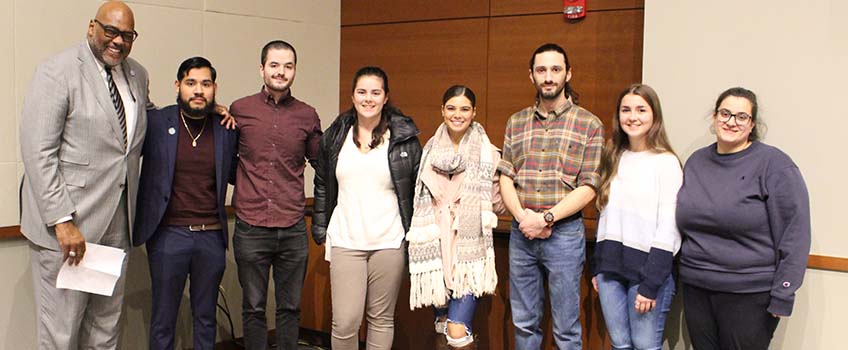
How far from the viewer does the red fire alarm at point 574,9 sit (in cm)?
415

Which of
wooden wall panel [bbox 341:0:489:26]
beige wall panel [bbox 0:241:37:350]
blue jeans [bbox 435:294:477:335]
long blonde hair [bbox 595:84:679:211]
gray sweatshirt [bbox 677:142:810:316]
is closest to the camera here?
gray sweatshirt [bbox 677:142:810:316]

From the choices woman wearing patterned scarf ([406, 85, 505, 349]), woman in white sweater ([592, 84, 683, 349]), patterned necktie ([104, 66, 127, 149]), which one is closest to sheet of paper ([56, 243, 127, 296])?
patterned necktie ([104, 66, 127, 149])

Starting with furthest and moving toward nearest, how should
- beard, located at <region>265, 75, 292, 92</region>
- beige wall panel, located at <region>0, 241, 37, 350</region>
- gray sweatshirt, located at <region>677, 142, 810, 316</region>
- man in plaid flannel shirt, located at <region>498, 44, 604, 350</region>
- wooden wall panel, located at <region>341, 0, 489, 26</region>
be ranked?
wooden wall panel, located at <region>341, 0, 489, 26</region>, beige wall panel, located at <region>0, 241, 37, 350</region>, beard, located at <region>265, 75, 292, 92</region>, man in plaid flannel shirt, located at <region>498, 44, 604, 350</region>, gray sweatshirt, located at <region>677, 142, 810, 316</region>

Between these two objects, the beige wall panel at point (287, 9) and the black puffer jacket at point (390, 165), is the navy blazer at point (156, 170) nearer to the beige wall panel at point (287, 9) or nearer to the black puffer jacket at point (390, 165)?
the black puffer jacket at point (390, 165)

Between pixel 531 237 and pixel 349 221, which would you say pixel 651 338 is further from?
pixel 349 221

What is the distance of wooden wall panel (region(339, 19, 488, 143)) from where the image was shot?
4.68 m

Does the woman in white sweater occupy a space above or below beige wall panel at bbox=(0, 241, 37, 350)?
above

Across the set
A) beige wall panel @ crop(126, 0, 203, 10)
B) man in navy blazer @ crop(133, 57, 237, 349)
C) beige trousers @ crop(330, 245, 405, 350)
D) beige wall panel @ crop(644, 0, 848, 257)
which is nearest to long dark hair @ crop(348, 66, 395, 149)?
beige trousers @ crop(330, 245, 405, 350)

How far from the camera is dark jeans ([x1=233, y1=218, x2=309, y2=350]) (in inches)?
135

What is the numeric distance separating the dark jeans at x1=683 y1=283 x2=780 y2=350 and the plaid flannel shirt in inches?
24.9

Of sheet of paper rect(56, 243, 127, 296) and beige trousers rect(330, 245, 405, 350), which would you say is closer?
sheet of paper rect(56, 243, 127, 296)

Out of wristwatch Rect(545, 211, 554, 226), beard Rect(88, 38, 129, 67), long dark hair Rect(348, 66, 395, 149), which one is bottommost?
wristwatch Rect(545, 211, 554, 226)

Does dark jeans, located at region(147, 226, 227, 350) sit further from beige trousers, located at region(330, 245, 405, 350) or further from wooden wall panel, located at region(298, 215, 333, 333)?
wooden wall panel, located at region(298, 215, 333, 333)

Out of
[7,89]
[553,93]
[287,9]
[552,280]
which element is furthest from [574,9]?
A: [7,89]
